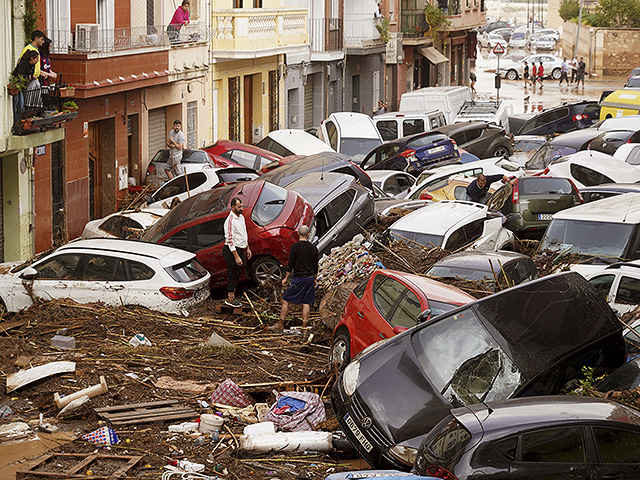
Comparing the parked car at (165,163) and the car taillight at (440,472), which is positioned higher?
the parked car at (165,163)

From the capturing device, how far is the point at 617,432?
304 inches

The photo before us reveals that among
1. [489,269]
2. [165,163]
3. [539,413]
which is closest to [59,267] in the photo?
[489,269]

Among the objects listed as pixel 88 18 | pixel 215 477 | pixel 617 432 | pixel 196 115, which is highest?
pixel 88 18

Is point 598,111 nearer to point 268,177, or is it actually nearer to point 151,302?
point 268,177

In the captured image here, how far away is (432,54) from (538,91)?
8.82 metres

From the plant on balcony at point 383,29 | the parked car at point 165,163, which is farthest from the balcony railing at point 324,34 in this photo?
the parked car at point 165,163

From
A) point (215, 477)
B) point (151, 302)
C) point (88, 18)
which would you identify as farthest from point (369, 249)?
point (88, 18)

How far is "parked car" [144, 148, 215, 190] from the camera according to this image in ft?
77.5

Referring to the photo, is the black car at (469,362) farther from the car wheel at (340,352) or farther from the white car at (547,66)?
the white car at (547,66)

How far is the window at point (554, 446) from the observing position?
7.48 meters

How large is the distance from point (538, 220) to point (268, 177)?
523 cm

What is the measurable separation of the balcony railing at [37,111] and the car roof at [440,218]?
276 inches

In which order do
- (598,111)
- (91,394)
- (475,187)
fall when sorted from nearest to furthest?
(91,394)
(475,187)
(598,111)

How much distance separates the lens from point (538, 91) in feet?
196
